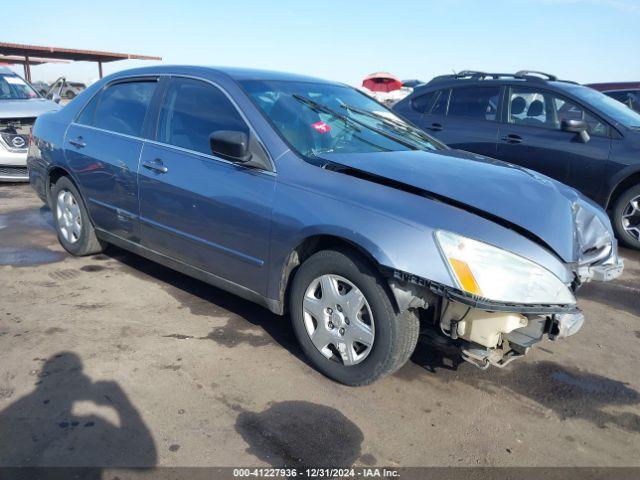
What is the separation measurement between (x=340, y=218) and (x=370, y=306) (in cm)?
48

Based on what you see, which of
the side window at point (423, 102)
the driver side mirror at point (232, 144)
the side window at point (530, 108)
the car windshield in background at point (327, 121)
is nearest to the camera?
the driver side mirror at point (232, 144)

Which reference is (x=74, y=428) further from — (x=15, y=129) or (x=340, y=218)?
(x=15, y=129)

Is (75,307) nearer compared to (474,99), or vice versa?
(75,307)

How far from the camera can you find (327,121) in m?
3.51

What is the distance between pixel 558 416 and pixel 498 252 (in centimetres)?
103

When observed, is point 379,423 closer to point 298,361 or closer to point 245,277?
point 298,361

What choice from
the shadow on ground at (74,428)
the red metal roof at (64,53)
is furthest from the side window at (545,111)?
the red metal roof at (64,53)

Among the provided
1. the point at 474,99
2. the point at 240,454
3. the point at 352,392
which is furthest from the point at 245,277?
the point at 474,99

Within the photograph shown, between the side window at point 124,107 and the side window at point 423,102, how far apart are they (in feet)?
13.3

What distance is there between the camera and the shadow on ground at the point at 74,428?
2299mm

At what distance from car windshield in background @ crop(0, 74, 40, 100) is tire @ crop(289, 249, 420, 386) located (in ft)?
25.9

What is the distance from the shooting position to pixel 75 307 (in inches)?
150

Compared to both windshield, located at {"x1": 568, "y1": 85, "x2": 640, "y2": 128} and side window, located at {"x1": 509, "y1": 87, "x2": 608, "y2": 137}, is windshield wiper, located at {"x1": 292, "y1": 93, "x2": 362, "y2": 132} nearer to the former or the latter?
side window, located at {"x1": 509, "y1": 87, "x2": 608, "y2": 137}

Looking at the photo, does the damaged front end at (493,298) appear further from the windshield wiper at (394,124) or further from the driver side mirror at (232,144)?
the windshield wiper at (394,124)
